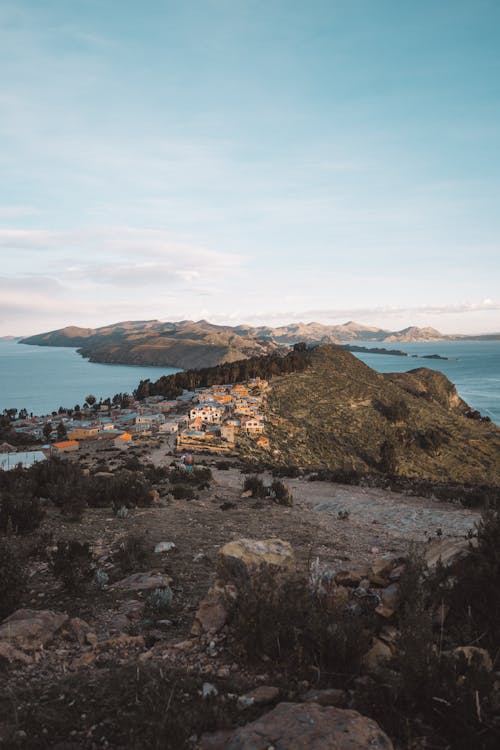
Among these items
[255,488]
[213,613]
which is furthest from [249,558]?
[255,488]

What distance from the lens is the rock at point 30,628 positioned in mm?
4652

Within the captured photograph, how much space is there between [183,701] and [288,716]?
103 centimetres

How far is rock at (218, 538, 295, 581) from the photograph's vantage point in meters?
5.38

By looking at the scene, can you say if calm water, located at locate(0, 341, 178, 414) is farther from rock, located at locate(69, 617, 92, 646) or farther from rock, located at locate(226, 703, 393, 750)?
rock, located at locate(226, 703, 393, 750)

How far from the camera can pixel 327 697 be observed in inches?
140

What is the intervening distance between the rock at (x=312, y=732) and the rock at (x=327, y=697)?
1.21ft

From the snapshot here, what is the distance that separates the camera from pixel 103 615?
568 cm

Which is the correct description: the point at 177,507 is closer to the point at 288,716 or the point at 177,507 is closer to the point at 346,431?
the point at 288,716

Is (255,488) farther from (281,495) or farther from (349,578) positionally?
(349,578)

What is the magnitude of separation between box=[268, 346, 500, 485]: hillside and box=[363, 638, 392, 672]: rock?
3433 centimetres

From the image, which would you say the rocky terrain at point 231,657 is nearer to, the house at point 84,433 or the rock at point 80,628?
the rock at point 80,628

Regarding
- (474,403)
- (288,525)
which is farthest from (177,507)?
(474,403)

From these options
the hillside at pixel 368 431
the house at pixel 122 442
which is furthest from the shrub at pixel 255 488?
the house at pixel 122 442

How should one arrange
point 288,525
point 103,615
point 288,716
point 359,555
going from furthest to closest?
point 288,525
point 359,555
point 103,615
point 288,716
